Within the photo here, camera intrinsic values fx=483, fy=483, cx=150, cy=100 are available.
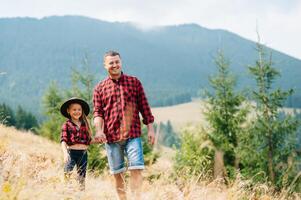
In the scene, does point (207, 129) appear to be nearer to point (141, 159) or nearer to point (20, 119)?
point (141, 159)

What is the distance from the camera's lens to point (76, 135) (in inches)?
249

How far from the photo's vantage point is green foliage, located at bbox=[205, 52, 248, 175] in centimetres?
1845

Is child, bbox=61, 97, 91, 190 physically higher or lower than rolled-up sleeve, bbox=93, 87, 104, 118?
lower

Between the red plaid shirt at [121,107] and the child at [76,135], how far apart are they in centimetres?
97

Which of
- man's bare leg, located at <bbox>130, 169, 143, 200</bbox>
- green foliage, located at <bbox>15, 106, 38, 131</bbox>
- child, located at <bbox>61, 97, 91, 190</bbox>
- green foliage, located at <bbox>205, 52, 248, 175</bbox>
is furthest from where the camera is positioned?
green foliage, located at <bbox>15, 106, 38, 131</bbox>

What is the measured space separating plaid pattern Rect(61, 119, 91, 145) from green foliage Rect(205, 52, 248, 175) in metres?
12.2

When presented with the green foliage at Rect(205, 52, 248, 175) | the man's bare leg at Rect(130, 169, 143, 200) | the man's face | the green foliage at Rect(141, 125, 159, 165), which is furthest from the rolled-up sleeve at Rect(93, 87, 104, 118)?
the green foliage at Rect(205, 52, 248, 175)

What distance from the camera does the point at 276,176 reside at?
15.9m

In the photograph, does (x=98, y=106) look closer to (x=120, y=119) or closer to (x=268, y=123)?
(x=120, y=119)

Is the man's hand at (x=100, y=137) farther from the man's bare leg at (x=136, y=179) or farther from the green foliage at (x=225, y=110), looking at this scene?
the green foliage at (x=225, y=110)

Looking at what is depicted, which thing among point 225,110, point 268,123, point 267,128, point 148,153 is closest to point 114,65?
point 267,128

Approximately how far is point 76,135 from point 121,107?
1.23 m

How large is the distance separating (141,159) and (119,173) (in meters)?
0.39

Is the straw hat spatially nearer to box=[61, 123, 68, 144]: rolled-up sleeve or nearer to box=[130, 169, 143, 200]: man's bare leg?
box=[61, 123, 68, 144]: rolled-up sleeve
